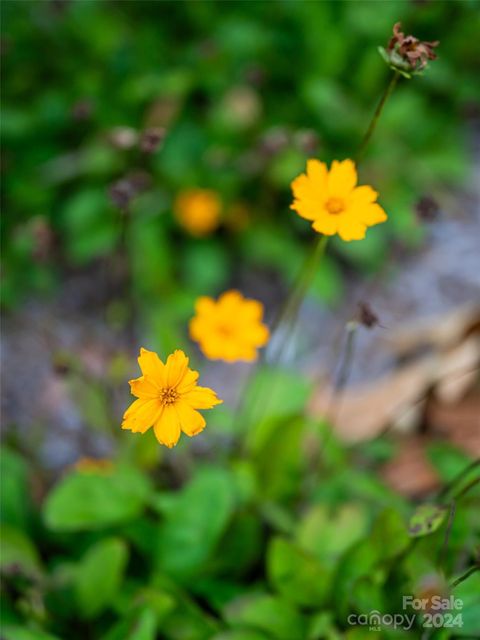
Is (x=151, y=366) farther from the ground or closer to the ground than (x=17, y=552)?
farther from the ground

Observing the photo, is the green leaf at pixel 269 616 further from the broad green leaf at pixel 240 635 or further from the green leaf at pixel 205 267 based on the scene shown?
the green leaf at pixel 205 267

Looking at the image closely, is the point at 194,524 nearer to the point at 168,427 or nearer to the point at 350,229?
the point at 168,427

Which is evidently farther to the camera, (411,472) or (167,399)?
(411,472)

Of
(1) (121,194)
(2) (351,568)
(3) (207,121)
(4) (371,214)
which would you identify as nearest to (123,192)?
(1) (121,194)

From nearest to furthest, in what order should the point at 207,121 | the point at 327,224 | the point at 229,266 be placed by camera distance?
the point at 327,224 < the point at 207,121 < the point at 229,266

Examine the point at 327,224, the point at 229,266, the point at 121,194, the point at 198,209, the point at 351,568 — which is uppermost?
the point at 327,224

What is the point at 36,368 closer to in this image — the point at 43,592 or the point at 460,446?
the point at 43,592

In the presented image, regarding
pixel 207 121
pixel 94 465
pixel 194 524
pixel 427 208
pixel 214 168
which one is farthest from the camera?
pixel 207 121
